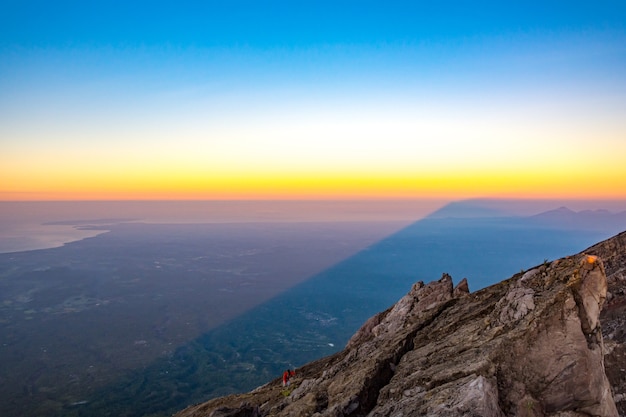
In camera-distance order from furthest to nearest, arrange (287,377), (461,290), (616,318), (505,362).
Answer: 1. (287,377)
2. (461,290)
3. (616,318)
4. (505,362)

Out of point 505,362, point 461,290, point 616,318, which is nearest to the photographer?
point 505,362

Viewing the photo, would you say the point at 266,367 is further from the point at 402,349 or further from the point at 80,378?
the point at 402,349

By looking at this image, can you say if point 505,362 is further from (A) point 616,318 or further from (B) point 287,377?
(B) point 287,377

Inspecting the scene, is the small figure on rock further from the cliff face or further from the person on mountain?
the cliff face

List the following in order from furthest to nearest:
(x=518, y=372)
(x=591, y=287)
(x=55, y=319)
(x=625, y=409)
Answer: (x=55, y=319) → (x=625, y=409) → (x=591, y=287) → (x=518, y=372)

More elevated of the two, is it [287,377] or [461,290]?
[461,290]

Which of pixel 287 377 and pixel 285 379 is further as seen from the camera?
pixel 287 377

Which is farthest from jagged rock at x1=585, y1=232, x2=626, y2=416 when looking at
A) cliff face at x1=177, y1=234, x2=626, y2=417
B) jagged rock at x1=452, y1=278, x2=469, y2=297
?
jagged rock at x1=452, y1=278, x2=469, y2=297

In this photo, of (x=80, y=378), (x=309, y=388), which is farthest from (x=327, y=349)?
(x=309, y=388)

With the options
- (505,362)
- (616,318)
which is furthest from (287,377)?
(616,318)
